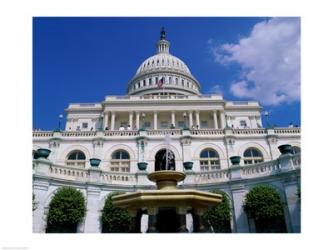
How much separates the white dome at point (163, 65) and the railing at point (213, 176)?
202 feet

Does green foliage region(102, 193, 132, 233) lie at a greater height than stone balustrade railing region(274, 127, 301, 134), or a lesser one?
lesser

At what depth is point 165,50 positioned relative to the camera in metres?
92.6

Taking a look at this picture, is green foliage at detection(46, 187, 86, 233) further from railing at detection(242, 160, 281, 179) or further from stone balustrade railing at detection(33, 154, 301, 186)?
railing at detection(242, 160, 281, 179)

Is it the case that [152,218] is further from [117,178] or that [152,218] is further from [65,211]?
[117,178]

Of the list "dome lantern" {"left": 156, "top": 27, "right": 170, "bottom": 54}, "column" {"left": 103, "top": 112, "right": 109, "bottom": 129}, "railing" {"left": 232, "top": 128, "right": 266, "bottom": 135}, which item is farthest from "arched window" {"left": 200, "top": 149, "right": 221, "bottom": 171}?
"dome lantern" {"left": 156, "top": 27, "right": 170, "bottom": 54}

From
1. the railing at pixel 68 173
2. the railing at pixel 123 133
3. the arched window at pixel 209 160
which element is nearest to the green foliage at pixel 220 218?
the railing at pixel 68 173

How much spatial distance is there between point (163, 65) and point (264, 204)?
68.1 m

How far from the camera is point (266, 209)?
13.9 meters

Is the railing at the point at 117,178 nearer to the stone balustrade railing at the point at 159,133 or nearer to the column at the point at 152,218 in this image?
the column at the point at 152,218

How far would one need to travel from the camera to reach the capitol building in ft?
46.9

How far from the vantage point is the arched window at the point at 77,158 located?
2391cm

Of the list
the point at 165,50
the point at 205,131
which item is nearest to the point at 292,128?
the point at 205,131
